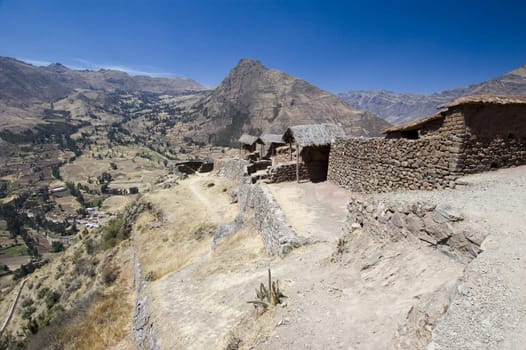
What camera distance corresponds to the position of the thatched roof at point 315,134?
746 inches

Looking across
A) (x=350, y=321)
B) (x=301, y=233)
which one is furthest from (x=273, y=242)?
(x=350, y=321)

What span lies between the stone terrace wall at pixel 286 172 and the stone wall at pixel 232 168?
3577 mm

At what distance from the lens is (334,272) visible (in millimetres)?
6844

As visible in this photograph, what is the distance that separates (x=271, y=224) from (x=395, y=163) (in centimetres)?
565

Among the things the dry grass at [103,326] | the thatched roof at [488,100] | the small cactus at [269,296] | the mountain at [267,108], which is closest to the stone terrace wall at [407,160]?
the thatched roof at [488,100]

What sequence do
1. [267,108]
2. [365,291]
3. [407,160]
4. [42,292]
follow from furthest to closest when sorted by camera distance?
[267,108], [42,292], [407,160], [365,291]

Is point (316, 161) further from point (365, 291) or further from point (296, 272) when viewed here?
point (365, 291)

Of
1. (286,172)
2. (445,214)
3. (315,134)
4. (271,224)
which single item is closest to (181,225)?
(286,172)

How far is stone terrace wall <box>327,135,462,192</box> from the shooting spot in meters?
9.56

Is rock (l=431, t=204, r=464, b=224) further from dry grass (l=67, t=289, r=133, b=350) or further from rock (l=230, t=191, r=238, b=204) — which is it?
rock (l=230, t=191, r=238, b=204)

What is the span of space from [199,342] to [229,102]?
18353cm

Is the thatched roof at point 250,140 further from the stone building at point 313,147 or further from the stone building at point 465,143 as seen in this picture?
the stone building at point 465,143

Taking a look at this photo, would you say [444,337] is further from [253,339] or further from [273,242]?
[273,242]

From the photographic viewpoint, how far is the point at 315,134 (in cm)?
1933
